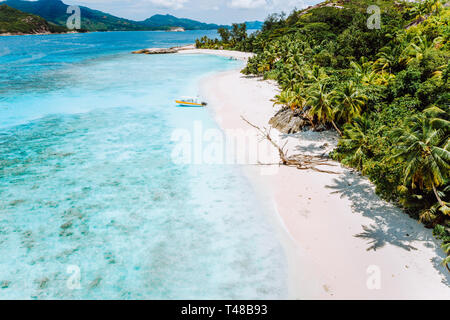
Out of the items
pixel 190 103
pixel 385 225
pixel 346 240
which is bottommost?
pixel 346 240

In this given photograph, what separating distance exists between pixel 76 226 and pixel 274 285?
38.5 ft

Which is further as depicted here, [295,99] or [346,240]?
[295,99]

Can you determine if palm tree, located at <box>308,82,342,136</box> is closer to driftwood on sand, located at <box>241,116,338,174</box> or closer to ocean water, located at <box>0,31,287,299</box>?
driftwood on sand, located at <box>241,116,338,174</box>

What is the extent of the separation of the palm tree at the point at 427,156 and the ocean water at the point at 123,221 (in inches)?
291

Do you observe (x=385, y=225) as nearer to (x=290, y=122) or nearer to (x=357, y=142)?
(x=357, y=142)

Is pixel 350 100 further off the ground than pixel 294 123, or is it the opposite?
pixel 350 100

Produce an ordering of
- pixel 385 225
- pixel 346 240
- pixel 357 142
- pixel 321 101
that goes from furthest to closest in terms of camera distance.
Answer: pixel 321 101 → pixel 357 142 → pixel 385 225 → pixel 346 240

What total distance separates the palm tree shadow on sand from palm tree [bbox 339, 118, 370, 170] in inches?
62.7

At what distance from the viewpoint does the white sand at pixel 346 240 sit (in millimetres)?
11500

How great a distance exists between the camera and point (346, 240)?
45.8 ft

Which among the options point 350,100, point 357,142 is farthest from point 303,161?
point 350,100

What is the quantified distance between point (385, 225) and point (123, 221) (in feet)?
48.7

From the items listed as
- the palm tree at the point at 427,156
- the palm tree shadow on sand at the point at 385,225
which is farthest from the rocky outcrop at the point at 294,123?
the palm tree at the point at 427,156

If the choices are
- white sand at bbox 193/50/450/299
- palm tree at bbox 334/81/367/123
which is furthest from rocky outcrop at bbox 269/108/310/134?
white sand at bbox 193/50/450/299
